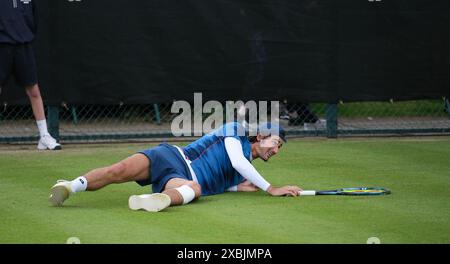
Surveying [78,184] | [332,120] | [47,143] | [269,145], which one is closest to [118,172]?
[78,184]

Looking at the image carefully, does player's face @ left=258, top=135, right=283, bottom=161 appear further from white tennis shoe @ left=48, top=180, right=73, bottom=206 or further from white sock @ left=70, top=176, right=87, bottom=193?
white tennis shoe @ left=48, top=180, right=73, bottom=206

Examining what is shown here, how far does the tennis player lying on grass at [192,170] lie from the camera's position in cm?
842

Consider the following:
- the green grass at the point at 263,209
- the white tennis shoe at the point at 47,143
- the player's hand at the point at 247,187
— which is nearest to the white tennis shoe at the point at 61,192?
the green grass at the point at 263,209

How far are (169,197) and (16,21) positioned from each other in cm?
463

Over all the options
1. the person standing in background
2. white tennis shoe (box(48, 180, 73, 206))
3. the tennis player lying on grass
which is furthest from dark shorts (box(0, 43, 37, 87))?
white tennis shoe (box(48, 180, 73, 206))

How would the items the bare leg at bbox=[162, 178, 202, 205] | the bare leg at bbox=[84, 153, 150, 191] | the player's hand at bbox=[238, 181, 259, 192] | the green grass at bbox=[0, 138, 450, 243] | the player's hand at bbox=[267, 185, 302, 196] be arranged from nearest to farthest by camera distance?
the green grass at bbox=[0, 138, 450, 243]
the bare leg at bbox=[162, 178, 202, 205]
the bare leg at bbox=[84, 153, 150, 191]
the player's hand at bbox=[267, 185, 302, 196]
the player's hand at bbox=[238, 181, 259, 192]

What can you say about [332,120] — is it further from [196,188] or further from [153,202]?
[153,202]

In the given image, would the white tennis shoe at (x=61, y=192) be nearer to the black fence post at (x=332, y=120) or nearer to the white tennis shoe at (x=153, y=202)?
the white tennis shoe at (x=153, y=202)

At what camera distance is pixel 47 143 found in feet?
41.1

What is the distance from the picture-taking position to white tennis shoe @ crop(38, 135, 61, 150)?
41.1ft
